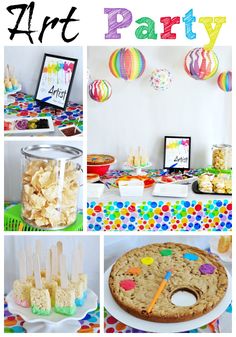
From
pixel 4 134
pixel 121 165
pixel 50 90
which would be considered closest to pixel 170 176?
pixel 121 165

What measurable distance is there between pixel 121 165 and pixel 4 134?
1.05 metres

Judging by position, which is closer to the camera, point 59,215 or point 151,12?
point 151,12

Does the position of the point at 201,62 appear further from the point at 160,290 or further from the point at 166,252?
the point at 160,290

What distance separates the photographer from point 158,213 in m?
2.40

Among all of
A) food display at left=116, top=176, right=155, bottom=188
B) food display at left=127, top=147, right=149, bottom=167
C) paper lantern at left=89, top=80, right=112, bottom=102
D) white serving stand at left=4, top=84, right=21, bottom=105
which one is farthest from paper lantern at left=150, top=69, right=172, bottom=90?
white serving stand at left=4, top=84, right=21, bottom=105

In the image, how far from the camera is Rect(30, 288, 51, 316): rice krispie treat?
2.21 metres

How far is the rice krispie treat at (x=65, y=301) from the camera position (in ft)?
7.29

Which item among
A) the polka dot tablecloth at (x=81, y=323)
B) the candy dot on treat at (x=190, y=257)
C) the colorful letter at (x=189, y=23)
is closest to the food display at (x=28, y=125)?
the colorful letter at (x=189, y=23)

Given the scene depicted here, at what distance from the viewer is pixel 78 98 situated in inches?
96.8

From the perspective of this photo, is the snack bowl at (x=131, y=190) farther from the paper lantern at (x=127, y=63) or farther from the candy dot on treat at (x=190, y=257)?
the paper lantern at (x=127, y=63)

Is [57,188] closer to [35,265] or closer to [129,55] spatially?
[35,265]

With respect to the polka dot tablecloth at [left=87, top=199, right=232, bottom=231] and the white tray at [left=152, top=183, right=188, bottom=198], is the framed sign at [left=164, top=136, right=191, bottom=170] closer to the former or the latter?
the white tray at [left=152, top=183, right=188, bottom=198]

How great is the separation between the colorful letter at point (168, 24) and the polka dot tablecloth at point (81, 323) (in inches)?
46.3

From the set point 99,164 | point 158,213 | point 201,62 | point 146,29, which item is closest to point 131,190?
point 158,213
